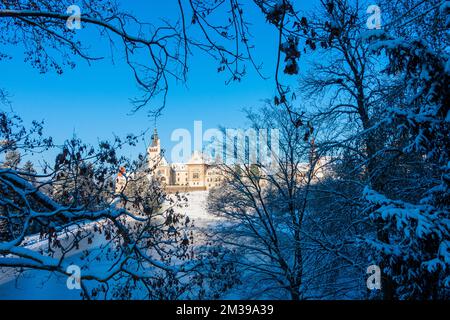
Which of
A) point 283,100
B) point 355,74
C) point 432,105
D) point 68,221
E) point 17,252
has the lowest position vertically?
point 17,252

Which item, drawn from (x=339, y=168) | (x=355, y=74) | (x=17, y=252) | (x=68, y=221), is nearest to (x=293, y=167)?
(x=339, y=168)

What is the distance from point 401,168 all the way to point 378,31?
17.4 ft

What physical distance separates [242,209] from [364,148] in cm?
542

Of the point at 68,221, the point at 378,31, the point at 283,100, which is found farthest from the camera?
the point at 68,221

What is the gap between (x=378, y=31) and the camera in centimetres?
417

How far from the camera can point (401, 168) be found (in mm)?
8133

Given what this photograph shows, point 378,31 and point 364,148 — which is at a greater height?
point 378,31
